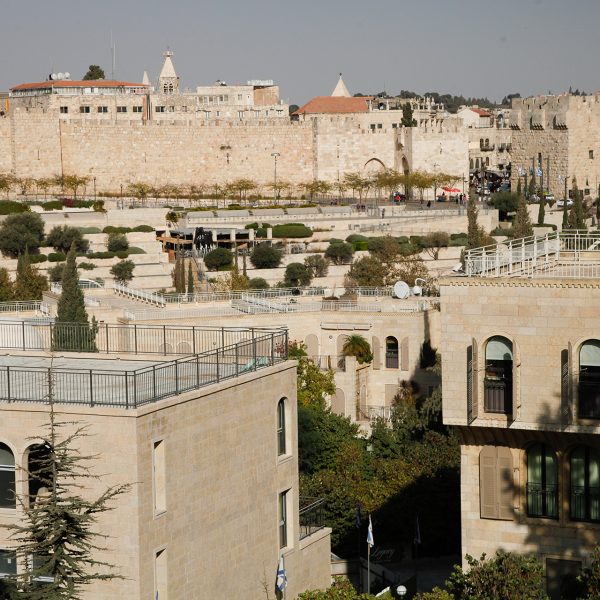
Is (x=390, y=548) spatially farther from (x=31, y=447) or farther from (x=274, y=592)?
(x=31, y=447)

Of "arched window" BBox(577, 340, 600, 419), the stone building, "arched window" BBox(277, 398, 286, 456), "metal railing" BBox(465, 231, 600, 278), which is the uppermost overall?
the stone building

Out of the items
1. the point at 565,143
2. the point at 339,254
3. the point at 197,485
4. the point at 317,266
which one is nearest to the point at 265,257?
the point at 317,266

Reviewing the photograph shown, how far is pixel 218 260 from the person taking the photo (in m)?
33.2

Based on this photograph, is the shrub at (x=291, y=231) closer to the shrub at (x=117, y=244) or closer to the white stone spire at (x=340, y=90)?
the shrub at (x=117, y=244)

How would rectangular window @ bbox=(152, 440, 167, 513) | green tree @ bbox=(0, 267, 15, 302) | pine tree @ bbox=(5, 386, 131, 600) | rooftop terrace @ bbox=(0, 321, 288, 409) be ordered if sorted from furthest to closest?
green tree @ bbox=(0, 267, 15, 302)
rooftop terrace @ bbox=(0, 321, 288, 409)
rectangular window @ bbox=(152, 440, 167, 513)
pine tree @ bbox=(5, 386, 131, 600)

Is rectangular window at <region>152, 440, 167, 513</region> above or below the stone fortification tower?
below

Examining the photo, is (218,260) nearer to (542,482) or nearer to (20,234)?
(20,234)

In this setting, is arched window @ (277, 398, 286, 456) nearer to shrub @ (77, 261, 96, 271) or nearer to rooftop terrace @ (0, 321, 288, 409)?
rooftop terrace @ (0, 321, 288, 409)

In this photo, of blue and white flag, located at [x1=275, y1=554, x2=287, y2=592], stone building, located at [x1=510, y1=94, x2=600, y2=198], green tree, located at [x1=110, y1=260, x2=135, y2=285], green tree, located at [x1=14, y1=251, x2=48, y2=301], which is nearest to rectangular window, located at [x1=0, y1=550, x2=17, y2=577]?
blue and white flag, located at [x1=275, y1=554, x2=287, y2=592]

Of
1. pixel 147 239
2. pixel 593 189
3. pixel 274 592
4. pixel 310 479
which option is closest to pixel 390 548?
pixel 310 479

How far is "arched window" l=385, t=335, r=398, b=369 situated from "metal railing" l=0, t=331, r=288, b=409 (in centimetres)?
1244

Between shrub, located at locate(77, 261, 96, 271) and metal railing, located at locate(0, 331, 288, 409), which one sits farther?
shrub, located at locate(77, 261, 96, 271)

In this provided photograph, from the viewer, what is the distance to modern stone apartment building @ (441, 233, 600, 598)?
10398 millimetres

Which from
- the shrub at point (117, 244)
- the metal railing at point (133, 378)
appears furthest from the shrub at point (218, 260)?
the metal railing at point (133, 378)
